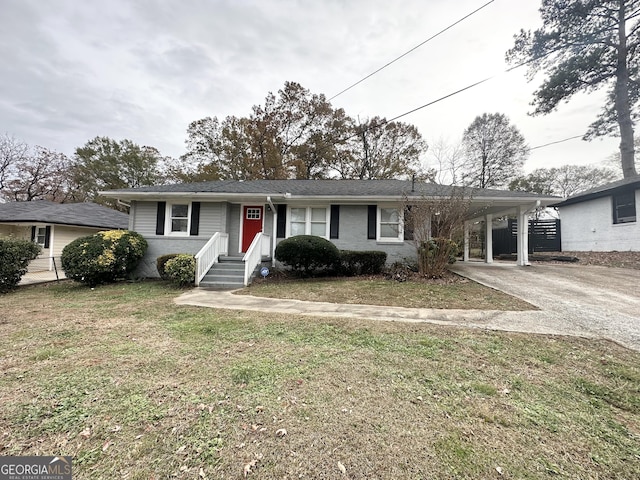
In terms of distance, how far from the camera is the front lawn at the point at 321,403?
64.0 inches

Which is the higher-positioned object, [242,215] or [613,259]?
[242,215]

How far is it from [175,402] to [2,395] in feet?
5.09

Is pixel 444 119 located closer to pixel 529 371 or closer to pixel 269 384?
pixel 529 371

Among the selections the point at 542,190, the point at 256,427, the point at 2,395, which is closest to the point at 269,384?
the point at 256,427

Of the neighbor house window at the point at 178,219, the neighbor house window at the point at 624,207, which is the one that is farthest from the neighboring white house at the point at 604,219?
the neighbor house window at the point at 178,219

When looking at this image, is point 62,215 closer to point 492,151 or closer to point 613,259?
point 613,259

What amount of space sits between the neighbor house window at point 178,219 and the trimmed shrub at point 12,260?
3911 millimetres

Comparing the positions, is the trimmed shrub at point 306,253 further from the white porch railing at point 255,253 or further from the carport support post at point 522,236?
the carport support post at point 522,236

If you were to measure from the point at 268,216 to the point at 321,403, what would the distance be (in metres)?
8.52

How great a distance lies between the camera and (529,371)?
2758mm

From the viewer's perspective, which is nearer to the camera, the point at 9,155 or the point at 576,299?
the point at 576,299

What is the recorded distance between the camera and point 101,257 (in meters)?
8.02

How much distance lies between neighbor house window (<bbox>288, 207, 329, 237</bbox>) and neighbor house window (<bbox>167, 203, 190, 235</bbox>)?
3.94 metres

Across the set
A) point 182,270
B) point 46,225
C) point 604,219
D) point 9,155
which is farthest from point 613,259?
point 9,155
